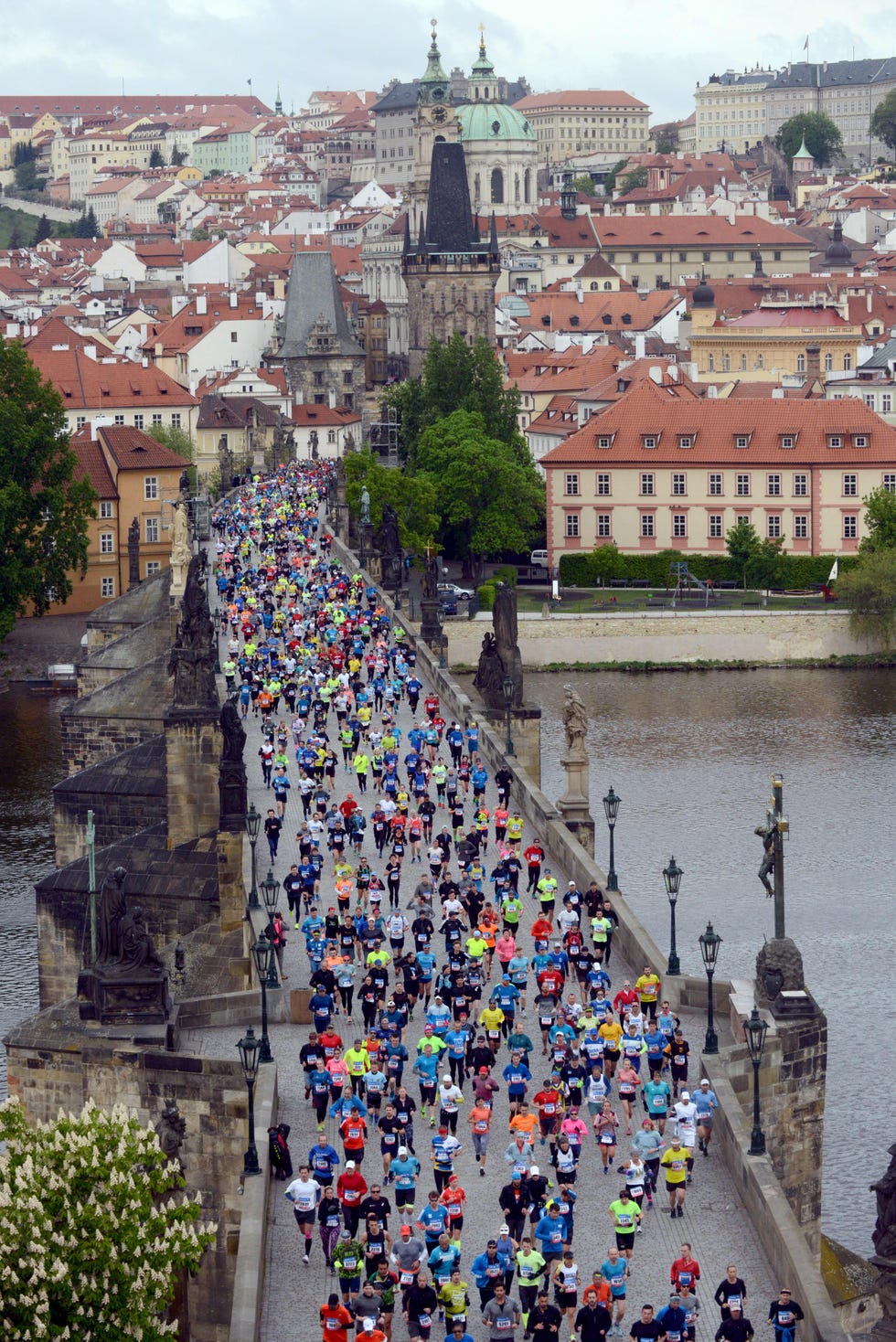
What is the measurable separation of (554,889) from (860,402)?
63.0m

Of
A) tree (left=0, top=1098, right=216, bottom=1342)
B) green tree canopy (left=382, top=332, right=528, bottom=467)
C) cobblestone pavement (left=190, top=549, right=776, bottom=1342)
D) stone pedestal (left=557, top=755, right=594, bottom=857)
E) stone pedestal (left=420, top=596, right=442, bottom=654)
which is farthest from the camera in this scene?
green tree canopy (left=382, top=332, right=528, bottom=467)

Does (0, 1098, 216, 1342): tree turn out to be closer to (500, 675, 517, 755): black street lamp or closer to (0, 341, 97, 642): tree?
(500, 675, 517, 755): black street lamp

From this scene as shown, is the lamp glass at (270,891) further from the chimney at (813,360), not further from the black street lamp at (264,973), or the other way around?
the chimney at (813,360)

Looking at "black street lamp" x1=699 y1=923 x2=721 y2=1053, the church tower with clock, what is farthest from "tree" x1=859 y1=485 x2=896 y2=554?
the church tower with clock

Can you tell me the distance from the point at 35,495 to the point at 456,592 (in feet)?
53.4

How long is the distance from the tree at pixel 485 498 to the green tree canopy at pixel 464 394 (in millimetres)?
7471

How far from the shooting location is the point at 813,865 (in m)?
53.7

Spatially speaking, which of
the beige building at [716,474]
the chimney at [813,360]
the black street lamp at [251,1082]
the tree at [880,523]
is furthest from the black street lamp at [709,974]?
the chimney at [813,360]

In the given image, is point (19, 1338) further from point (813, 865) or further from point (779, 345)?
point (779, 345)

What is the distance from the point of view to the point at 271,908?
34062 mm

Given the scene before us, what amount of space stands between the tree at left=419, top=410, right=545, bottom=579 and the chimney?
1837 centimetres

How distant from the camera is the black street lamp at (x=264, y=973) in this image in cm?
2897

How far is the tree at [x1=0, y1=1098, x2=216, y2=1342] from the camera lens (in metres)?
22.3

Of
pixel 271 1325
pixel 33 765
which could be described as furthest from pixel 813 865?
pixel 271 1325
